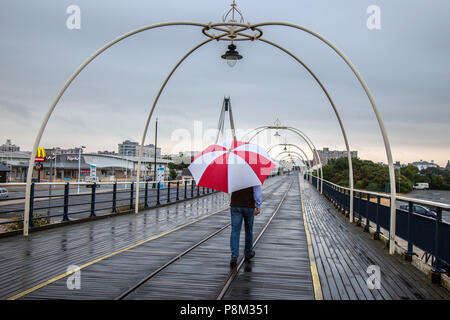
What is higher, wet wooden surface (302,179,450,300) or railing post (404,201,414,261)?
railing post (404,201,414,261)

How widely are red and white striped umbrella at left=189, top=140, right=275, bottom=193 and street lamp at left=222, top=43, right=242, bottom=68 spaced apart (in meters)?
6.28

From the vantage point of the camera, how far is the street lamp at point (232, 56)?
12305 mm

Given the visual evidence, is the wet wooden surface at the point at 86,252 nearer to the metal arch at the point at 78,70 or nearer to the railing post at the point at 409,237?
the metal arch at the point at 78,70

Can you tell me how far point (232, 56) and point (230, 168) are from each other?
22.2 feet

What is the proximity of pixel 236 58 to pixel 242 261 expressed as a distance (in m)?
6.81

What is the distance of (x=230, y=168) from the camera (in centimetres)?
640

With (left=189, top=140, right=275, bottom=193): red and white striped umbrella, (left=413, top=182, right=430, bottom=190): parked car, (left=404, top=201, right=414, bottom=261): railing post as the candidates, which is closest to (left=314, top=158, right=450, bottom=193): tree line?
(left=413, top=182, right=430, bottom=190): parked car

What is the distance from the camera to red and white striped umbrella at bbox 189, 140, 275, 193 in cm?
637

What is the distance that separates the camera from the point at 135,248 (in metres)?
8.81

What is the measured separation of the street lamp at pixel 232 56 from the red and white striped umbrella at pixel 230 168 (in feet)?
20.6

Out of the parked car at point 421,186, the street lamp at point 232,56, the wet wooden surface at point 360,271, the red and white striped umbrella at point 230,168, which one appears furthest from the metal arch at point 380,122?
the parked car at point 421,186

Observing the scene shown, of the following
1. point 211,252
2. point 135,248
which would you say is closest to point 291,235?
point 211,252

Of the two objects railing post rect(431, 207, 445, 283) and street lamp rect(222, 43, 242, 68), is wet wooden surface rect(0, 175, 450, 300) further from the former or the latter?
street lamp rect(222, 43, 242, 68)

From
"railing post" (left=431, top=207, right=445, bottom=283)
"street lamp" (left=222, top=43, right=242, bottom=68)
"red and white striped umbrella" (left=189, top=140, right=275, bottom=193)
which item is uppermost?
"street lamp" (left=222, top=43, right=242, bottom=68)
